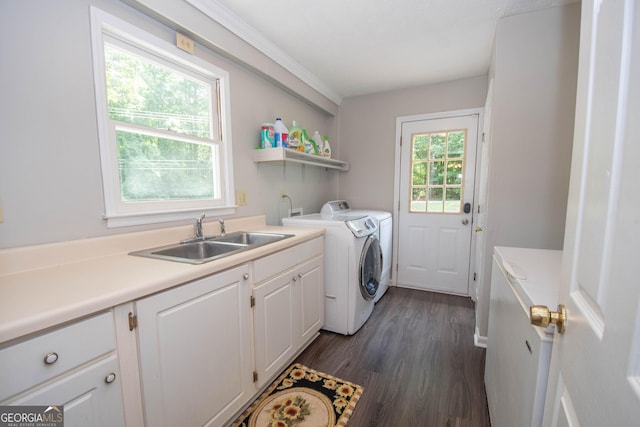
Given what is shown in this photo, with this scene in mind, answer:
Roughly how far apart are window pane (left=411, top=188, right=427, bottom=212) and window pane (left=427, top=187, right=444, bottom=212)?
57 mm

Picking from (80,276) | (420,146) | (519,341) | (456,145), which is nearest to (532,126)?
(456,145)

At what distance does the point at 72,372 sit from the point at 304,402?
A: 1.17 m

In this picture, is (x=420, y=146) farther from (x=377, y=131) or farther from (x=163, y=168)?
(x=163, y=168)

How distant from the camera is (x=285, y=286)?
1.72m

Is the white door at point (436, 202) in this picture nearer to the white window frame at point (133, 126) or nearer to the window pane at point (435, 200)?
the window pane at point (435, 200)

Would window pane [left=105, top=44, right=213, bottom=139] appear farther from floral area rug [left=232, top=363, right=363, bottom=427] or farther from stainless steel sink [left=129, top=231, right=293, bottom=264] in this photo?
floral area rug [left=232, top=363, right=363, bottom=427]

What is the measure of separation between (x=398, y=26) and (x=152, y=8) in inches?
62.9

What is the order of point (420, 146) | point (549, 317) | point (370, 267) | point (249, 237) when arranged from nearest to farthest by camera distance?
1. point (549, 317)
2. point (249, 237)
3. point (370, 267)
4. point (420, 146)

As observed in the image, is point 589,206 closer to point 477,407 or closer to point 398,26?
point 477,407

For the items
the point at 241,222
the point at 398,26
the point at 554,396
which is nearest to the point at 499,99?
the point at 398,26

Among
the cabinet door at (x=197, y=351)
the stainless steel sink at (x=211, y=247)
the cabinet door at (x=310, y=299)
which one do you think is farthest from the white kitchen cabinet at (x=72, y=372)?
the cabinet door at (x=310, y=299)

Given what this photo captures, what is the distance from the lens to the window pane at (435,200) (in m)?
3.09

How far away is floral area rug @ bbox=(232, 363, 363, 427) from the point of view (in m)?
1.42

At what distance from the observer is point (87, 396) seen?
0.81 m
